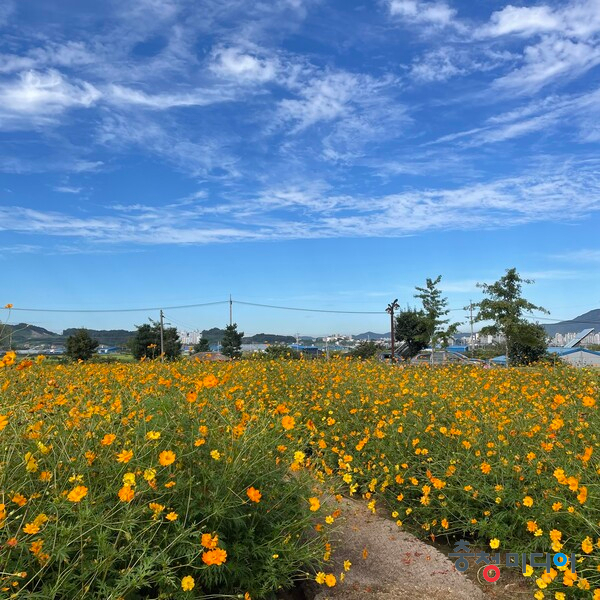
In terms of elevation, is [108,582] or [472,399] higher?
[472,399]

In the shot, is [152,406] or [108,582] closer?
[108,582]

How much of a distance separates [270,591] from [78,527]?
1.02 metres

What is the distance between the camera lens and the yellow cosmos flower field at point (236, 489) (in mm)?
2029

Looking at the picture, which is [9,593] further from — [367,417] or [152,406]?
[367,417]

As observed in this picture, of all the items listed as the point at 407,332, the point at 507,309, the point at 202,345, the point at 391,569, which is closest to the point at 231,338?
the point at 202,345

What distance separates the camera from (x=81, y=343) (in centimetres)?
3272

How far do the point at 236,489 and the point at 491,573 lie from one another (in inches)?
74.3

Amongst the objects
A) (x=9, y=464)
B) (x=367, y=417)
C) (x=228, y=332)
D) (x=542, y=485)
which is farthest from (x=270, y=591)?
(x=228, y=332)

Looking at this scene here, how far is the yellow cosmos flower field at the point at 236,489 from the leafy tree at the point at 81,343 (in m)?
29.3

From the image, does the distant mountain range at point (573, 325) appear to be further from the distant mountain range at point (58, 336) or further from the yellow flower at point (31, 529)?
the yellow flower at point (31, 529)

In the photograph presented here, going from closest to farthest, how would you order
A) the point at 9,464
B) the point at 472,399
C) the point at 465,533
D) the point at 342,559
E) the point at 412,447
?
the point at 9,464 → the point at 342,559 → the point at 465,533 → the point at 412,447 → the point at 472,399

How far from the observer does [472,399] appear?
533cm

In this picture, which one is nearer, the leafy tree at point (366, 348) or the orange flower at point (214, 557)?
the orange flower at point (214, 557)

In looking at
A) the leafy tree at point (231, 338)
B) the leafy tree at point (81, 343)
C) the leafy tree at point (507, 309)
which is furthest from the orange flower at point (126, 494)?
the leafy tree at point (231, 338)
